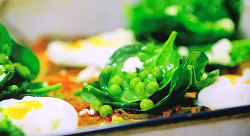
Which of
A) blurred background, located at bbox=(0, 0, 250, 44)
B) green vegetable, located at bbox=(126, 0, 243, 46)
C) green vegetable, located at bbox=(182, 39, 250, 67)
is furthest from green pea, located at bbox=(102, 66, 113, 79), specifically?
blurred background, located at bbox=(0, 0, 250, 44)

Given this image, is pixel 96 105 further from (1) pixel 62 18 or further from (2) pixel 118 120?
(1) pixel 62 18

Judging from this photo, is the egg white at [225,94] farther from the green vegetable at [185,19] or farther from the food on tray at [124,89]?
the green vegetable at [185,19]

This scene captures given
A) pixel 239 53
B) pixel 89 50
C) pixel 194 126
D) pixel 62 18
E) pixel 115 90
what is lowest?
pixel 194 126

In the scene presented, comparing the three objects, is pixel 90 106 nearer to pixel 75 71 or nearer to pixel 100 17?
pixel 75 71

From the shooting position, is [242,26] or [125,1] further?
[125,1]

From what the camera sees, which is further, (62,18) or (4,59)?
(62,18)

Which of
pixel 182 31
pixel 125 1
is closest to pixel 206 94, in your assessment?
pixel 182 31

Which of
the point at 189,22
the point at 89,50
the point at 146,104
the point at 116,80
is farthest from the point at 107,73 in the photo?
the point at 189,22
